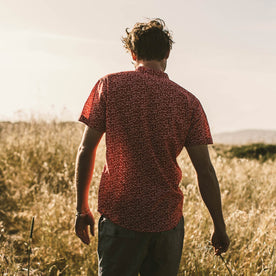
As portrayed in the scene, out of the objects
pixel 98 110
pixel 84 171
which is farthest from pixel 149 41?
pixel 84 171

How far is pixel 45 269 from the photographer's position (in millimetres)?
3125

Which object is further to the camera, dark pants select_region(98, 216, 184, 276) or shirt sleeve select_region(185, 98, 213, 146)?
shirt sleeve select_region(185, 98, 213, 146)

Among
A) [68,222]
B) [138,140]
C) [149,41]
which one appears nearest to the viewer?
[138,140]

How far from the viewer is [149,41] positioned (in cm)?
169

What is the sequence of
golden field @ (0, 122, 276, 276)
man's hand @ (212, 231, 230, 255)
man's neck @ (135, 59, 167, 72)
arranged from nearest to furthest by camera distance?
man's neck @ (135, 59, 167, 72) → man's hand @ (212, 231, 230, 255) → golden field @ (0, 122, 276, 276)

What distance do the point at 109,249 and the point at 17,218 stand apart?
2.73 m

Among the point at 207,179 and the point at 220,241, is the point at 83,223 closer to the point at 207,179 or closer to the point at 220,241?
the point at 207,179

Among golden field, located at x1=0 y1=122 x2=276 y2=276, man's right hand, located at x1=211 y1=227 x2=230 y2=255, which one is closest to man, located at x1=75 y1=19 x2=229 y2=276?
man's right hand, located at x1=211 y1=227 x2=230 y2=255

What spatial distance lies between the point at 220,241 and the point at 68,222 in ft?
6.67

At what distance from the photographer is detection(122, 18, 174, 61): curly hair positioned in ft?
5.55

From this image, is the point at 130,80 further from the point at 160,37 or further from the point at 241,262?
the point at 241,262

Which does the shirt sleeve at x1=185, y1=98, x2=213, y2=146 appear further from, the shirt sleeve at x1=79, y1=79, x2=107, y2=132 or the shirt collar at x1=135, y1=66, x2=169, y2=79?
the shirt sleeve at x1=79, y1=79, x2=107, y2=132

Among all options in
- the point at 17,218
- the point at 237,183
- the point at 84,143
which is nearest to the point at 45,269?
the point at 17,218

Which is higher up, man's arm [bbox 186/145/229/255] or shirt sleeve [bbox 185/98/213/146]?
shirt sleeve [bbox 185/98/213/146]
